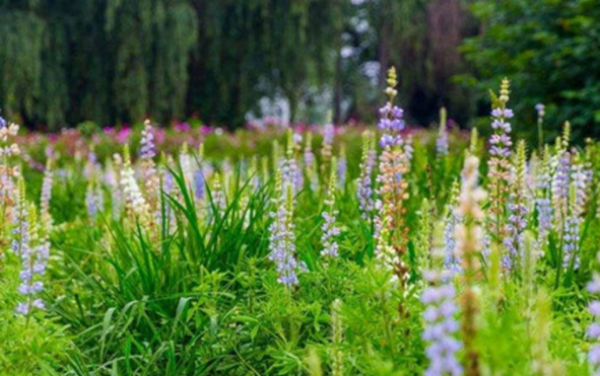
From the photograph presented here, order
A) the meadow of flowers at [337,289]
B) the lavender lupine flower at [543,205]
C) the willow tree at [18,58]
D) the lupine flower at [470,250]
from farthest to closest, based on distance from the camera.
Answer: the willow tree at [18,58]
the lavender lupine flower at [543,205]
the meadow of flowers at [337,289]
the lupine flower at [470,250]

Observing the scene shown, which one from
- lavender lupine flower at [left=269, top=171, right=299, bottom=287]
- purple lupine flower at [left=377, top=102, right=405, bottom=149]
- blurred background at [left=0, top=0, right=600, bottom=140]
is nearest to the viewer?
purple lupine flower at [left=377, top=102, right=405, bottom=149]

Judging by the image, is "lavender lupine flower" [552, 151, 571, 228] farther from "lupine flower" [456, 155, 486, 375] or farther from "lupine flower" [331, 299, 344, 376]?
"lupine flower" [456, 155, 486, 375]

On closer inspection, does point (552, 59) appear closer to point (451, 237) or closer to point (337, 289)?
point (451, 237)

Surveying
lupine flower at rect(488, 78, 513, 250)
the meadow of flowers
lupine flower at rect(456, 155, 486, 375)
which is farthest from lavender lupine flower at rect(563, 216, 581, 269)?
lupine flower at rect(456, 155, 486, 375)

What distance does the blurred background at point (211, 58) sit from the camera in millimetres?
18562

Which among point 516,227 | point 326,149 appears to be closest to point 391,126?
point 516,227

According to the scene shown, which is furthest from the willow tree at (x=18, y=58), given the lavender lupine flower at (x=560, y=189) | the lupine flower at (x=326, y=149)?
the lavender lupine flower at (x=560, y=189)

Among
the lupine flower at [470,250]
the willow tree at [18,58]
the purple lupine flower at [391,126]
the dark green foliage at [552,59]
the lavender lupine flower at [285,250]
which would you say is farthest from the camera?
the willow tree at [18,58]

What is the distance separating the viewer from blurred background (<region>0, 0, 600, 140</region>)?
18562 millimetres

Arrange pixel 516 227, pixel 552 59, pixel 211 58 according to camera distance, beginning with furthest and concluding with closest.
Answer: pixel 211 58, pixel 552 59, pixel 516 227

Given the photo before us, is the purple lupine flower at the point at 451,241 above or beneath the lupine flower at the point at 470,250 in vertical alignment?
beneath

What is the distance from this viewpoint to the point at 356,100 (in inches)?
989

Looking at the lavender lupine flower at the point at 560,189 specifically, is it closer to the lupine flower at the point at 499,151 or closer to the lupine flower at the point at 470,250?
the lupine flower at the point at 499,151

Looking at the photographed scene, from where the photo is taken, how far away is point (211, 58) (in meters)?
21.8
